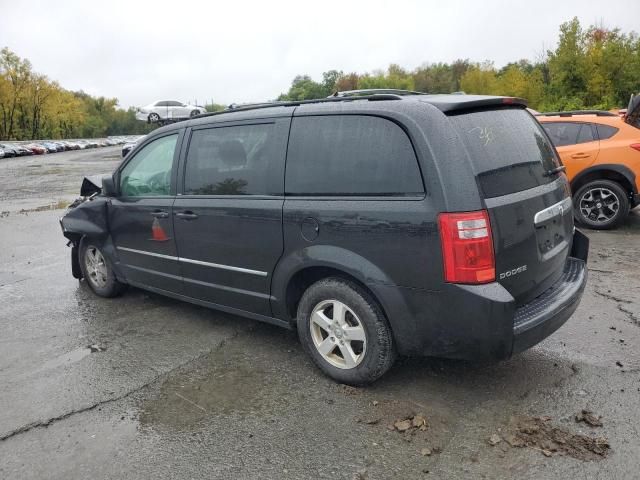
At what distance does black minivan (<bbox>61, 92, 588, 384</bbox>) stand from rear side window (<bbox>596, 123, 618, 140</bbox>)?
496 centimetres

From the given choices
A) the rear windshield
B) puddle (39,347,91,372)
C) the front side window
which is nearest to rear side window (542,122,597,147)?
the rear windshield

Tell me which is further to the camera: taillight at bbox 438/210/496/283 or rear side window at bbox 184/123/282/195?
rear side window at bbox 184/123/282/195

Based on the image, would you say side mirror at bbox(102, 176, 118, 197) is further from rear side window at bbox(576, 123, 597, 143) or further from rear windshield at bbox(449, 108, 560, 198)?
rear side window at bbox(576, 123, 597, 143)

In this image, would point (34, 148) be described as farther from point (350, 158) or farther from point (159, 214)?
point (350, 158)

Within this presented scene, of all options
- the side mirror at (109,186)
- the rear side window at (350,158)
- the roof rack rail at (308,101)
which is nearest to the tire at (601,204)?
the roof rack rail at (308,101)

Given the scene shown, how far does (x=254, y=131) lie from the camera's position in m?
3.87

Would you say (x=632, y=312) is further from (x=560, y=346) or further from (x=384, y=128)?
(x=384, y=128)

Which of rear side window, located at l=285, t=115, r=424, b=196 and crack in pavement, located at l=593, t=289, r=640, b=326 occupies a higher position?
rear side window, located at l=285, t=115, r=424, b=196

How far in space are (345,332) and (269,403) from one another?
658mm

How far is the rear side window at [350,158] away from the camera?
306 cm

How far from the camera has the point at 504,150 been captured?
3.21 metres

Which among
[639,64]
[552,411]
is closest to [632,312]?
[552,411]

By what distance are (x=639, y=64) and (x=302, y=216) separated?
3416cm

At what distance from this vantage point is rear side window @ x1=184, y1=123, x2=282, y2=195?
3.74 m
